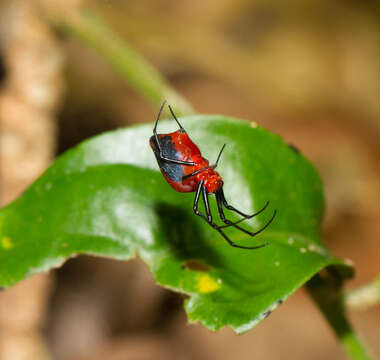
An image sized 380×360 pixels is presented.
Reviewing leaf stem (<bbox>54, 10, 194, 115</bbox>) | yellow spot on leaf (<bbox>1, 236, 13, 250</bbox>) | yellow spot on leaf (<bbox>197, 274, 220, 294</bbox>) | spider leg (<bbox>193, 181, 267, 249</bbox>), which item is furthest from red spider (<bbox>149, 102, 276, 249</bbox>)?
leaf stem (<bbox>54, 10, 194, 115</bbox>)

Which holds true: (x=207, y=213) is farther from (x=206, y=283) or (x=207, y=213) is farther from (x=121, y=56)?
(x=121, y=56)

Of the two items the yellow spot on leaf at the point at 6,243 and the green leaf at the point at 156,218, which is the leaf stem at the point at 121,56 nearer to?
the green leaf at the point at 156,218

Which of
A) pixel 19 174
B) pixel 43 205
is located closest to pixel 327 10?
pixel 19 174

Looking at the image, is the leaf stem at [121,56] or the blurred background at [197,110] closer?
the leaf stem at [121,56]

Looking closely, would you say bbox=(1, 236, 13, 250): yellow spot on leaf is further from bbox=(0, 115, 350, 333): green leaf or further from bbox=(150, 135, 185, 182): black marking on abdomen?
bbox=(150, 135, 185, 182): black marking on abdomen

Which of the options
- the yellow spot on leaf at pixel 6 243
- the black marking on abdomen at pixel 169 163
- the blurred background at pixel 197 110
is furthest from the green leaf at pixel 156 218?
the blurred background at pixel 197 110

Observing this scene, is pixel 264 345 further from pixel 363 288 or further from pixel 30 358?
pixel 363 288
